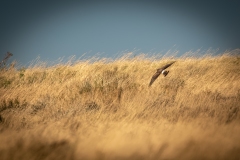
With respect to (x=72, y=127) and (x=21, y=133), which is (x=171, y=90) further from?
(x=21, y=133)

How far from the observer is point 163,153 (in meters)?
1.82

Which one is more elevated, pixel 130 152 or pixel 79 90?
pixel 79 90

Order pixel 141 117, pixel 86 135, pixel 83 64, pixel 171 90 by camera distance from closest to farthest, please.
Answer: pixel 86 135, pixel 141 117, pixel 171 90, pixel 83 64

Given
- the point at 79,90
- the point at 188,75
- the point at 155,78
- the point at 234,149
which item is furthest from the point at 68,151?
the point at 188,75

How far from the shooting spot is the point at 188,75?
545 cm

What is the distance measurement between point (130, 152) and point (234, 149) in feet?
2.72

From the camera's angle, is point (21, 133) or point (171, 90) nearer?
point (21, 133)

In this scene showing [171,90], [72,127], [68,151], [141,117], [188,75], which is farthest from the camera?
[188,75]

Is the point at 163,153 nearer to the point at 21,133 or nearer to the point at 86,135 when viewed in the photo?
the point at 86,135

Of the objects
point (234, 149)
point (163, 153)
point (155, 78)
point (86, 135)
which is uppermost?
point (155, 78)

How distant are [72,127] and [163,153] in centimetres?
107

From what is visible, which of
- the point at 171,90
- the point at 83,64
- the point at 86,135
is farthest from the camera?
the point at 83,64

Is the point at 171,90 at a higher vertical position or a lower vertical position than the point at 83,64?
lower

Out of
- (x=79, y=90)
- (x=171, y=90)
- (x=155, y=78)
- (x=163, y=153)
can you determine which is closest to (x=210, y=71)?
(x=155, y=78)
